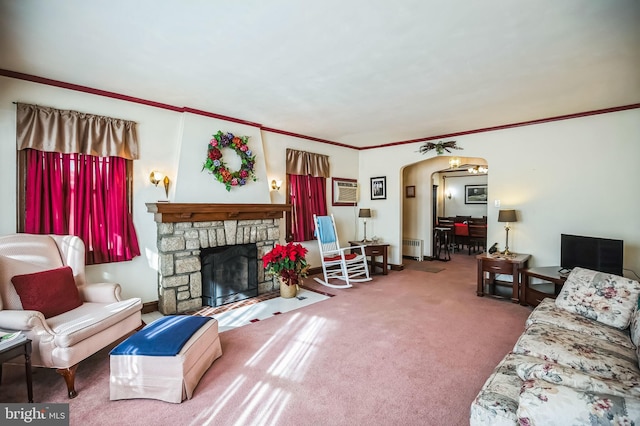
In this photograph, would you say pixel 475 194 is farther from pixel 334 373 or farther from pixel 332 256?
pixel 334 373

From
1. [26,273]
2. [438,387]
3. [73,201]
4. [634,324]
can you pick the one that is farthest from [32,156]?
[634,324]

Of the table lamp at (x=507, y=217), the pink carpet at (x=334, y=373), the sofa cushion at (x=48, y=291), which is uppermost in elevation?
the table lamp at (x=507, y=217)

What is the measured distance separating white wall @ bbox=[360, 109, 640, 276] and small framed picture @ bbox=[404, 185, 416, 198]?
238 cm

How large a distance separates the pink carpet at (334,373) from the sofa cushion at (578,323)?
0.48 metres

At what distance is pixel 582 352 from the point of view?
6.13ft

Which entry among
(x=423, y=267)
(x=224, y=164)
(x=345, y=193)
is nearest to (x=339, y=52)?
(x=224, y=164)

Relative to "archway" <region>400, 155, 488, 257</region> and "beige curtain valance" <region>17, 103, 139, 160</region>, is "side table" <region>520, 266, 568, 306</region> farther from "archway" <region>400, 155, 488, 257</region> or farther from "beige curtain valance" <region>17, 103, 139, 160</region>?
"beige curtain valance" <region>17, 103, 139, 160</region>

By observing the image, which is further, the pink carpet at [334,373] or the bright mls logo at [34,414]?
the pink carpet at [334,373]

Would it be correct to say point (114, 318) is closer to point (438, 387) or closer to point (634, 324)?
point (438, 387)

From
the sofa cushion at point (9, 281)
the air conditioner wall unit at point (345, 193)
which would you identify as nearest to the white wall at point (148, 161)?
the sofa cushion at point (9, 281)

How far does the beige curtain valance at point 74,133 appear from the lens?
9.55ft

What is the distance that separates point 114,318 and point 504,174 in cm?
518

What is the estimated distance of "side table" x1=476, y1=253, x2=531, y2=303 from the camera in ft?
13.4

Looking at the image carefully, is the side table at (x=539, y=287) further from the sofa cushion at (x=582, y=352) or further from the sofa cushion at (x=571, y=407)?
the sofa cushion at (x=571, y=407)
